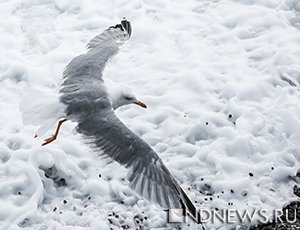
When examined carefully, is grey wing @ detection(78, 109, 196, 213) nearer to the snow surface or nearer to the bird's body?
the bird's body

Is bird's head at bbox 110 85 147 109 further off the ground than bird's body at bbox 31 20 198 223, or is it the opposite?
bird's body at bbox 31 20 198 223

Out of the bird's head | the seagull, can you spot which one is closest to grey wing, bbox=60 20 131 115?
the seagull

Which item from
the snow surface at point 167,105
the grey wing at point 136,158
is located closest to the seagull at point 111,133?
the grey wing at point 136,158

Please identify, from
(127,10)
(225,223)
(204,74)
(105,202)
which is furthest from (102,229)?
(127,10)

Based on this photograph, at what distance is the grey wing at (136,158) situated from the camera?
4195 mm

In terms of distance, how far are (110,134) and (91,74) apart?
95 cm

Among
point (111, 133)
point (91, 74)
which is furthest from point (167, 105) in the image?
point (111, 133)

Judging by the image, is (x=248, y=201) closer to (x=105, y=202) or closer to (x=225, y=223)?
(x=225, y=223)

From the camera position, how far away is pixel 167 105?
19.7ft

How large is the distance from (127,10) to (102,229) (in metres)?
3.70

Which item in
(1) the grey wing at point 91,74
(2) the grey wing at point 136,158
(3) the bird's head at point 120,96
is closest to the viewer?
(2) the grey wing at point 136,158

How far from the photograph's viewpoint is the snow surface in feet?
16.1

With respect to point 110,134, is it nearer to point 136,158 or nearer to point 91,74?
point 136,158

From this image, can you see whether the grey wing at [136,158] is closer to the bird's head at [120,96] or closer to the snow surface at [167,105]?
the snow surface at [167,105]
